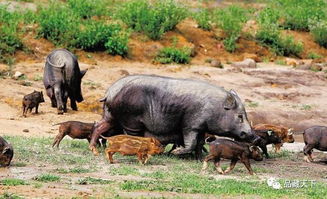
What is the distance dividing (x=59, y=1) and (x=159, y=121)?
21.0 m

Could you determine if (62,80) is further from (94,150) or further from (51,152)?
(51,152)

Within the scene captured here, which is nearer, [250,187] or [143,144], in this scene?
[250,187]

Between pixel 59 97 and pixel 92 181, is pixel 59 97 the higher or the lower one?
the lower one

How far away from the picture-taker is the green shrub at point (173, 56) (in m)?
28.3

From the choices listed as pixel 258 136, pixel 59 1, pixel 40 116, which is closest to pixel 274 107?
pixel 40 116

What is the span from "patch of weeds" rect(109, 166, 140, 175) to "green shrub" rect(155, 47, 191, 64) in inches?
631

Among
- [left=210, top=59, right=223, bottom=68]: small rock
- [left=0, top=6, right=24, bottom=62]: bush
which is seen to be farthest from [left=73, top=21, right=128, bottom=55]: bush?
[left=210, top=59, right=223, bottom=68]: small rock

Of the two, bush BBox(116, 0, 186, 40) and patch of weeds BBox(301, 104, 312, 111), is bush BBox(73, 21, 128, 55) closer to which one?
bush BBox(116, 0, 186, 40)

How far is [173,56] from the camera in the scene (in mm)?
28500

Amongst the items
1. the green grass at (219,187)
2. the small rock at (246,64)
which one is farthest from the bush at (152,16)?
the green grass at (219,187)

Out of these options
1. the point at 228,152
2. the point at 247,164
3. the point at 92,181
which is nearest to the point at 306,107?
the point at 247,164

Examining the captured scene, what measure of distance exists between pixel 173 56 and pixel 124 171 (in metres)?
16.6

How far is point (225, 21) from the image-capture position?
107 feet

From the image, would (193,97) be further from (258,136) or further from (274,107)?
(274,107)
